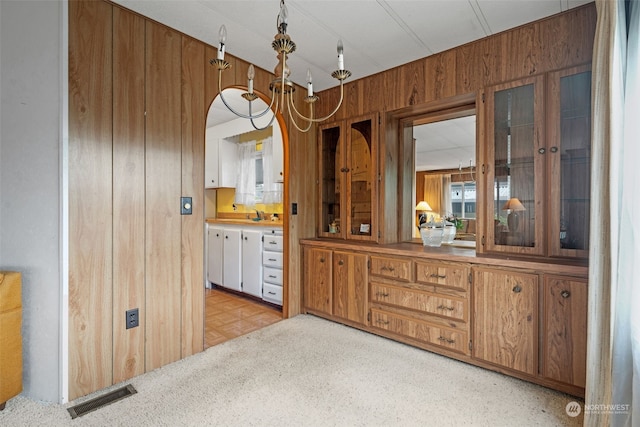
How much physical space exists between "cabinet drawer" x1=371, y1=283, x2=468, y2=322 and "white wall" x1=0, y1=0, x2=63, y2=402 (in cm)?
220

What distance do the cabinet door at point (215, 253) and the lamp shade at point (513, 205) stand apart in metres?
3.23

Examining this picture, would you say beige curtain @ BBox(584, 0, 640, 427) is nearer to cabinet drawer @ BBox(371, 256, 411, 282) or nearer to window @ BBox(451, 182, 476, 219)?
window @ BBox(451, 182, 476, 219)

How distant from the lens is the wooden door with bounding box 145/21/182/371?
2.16 meters

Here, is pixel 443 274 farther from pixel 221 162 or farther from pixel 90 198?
pixel 221 162

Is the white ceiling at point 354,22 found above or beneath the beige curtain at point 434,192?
above

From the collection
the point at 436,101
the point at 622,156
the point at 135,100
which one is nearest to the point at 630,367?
the point at 622,156

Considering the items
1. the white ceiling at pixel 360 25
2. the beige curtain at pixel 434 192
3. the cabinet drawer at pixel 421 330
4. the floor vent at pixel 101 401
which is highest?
the white ceiling at pixel 360 25

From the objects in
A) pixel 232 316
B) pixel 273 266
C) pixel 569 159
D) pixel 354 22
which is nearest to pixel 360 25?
pixel 354 22

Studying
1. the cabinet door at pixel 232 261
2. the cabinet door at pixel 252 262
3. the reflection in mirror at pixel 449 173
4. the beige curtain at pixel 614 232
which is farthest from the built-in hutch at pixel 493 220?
the cabinet door at pixel 232 261

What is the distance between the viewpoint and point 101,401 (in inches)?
71.7

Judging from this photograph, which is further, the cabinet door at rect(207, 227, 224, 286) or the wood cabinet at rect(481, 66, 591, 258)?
the cabinet door at rect(207, 227, 224, 286)

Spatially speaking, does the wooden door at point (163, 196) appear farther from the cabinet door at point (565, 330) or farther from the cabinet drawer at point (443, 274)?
the cabinet door at point (565, 330)

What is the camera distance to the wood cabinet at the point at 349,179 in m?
3.01

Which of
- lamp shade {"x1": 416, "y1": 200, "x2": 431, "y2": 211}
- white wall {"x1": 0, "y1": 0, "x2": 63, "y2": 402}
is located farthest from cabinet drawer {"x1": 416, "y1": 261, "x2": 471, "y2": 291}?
white wall {"x1": 0, "y1": 0, "x2": 63, "y2": 402}
